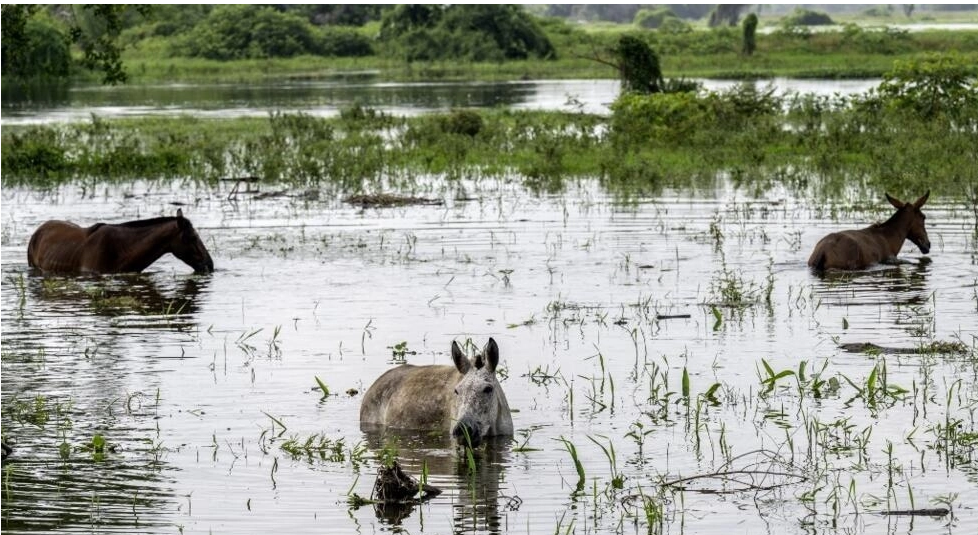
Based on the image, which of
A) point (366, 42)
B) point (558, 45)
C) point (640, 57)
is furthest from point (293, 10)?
point (640, 57)

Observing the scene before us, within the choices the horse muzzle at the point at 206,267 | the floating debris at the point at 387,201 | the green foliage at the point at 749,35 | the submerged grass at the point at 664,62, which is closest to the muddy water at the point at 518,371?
the horse muzzle at the point at 206,267

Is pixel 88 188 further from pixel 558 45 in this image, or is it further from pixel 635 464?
pixel 558 45

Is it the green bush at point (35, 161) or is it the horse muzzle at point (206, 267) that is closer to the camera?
the horse muzzle at point (206, 267)

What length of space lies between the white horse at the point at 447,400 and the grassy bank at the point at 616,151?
12863 mm

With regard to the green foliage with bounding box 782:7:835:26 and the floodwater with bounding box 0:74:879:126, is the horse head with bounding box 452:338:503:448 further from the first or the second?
the green foliage with bounding box 782:7:835:26

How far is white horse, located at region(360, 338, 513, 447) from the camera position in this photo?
9.48 meters

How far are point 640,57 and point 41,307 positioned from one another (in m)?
23.1

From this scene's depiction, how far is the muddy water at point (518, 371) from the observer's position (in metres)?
8.81

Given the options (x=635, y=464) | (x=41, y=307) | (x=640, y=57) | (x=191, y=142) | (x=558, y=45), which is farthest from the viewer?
(x=558, y=45)

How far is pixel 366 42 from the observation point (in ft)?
271

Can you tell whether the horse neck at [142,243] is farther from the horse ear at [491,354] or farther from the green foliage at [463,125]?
the green foliage at [463,125]

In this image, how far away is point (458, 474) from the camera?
372 inches

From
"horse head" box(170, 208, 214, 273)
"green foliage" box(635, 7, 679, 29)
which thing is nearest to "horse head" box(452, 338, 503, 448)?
"horse head" box(170, 208, 214, 273)

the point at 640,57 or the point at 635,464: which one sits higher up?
the point at 640,57
